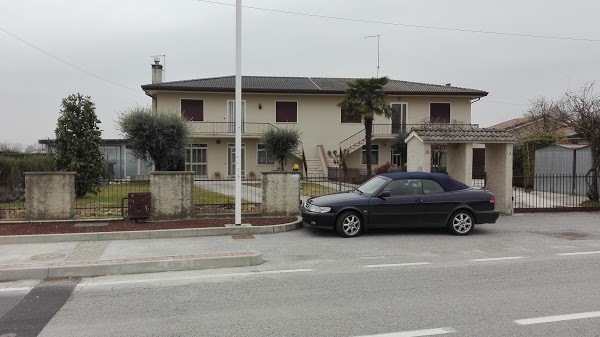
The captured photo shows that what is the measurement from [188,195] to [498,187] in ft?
32.0

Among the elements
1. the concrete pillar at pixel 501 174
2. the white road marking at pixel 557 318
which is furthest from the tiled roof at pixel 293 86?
the white road marking at pixel 557 318

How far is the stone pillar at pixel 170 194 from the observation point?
39.0 feet

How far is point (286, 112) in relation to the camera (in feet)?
102

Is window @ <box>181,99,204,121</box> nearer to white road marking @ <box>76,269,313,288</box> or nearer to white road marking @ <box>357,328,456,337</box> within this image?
white road marking @ <box>76,269,313,288</box>

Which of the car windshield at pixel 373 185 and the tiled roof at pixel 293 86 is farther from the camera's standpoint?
the tiled roof at pixel 293 86

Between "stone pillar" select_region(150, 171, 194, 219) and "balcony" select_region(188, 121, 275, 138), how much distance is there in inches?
695

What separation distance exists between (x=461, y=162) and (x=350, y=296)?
989 centimetres

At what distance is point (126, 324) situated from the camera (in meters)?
5.01

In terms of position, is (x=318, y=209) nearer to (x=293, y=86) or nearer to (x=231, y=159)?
(x=231, y=159)

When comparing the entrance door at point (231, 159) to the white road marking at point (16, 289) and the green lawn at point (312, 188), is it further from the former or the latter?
the white road marking at point (16, 289)

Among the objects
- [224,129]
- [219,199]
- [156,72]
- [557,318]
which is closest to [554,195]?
[219,199]

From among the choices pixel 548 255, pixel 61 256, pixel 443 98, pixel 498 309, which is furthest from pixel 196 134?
pixel 498 309

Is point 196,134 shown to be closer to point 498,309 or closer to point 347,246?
point 347,246

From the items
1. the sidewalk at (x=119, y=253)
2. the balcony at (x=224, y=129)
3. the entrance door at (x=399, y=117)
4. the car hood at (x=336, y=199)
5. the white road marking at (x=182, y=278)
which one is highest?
the entrance door at (x=399, y=117)
